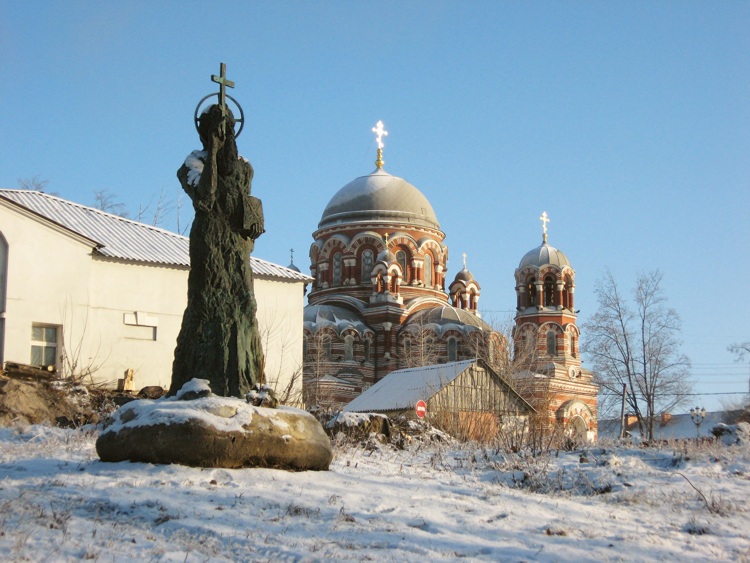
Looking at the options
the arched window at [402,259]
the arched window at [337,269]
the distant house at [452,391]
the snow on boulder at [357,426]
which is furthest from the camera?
the arched window at [337,269]

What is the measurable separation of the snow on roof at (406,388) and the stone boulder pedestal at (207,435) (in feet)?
52.6

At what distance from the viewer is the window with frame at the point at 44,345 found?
17875mm

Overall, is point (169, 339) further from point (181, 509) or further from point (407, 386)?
point (181, 509)

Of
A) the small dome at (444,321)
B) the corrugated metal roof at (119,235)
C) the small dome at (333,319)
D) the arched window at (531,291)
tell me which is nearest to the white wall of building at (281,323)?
the corrugated metal roof at (119,235)

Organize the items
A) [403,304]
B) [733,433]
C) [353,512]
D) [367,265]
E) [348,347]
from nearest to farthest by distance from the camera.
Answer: [353,512] < [733,433] < [348,347] < [403,304] < [367,265]

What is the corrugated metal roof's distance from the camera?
A: 1972cm

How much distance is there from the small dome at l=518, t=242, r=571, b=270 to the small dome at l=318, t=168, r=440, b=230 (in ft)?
16.5

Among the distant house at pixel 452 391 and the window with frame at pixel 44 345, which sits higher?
the window with frame at pixel 44 345

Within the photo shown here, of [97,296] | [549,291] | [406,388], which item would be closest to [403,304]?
[549,291]

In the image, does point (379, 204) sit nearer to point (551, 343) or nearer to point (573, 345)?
point (551, 343)

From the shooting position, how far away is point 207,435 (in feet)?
21.9

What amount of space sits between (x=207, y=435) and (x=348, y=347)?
36.6 metres

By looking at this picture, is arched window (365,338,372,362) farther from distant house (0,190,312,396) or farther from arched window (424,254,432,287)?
distant house (0,190,312,396)

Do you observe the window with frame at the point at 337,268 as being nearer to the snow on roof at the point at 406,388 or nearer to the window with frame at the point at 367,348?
the window with frame at the point at 367,348
